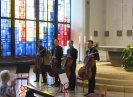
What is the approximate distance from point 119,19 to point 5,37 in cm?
664

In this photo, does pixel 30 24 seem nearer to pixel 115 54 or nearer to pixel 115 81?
pixel 115 54

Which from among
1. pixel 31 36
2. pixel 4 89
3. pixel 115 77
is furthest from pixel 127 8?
→ pixel 4 89

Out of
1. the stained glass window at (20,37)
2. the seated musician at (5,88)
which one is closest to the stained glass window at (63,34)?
the stained glass window at (20,37)

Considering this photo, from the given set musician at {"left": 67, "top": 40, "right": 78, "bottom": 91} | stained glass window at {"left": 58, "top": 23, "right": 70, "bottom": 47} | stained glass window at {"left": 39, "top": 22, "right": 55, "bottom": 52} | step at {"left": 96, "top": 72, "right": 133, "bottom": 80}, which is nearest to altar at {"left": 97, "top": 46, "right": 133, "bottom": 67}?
step at {"left": 96, "top": 72, "right": 133, "bottom": 80}

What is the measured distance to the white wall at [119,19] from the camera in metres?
13.2

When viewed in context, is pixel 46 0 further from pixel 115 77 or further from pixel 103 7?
pixel 115 77

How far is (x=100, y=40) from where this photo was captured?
14547 mm

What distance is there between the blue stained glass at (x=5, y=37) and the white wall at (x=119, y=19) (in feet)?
19.9

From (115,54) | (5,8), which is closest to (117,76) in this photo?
(115,54)

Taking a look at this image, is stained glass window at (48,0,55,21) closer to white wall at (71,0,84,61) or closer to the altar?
white wall at (71,0,84,61)

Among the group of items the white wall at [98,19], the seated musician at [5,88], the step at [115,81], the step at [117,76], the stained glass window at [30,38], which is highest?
the white wall at [98,19]

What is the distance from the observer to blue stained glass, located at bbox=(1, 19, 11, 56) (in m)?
11.7

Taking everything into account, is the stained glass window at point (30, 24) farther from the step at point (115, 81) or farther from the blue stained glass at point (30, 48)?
the step at point (115, 81)

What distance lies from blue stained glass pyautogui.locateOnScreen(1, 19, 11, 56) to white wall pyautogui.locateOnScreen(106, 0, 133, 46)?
6066mm
